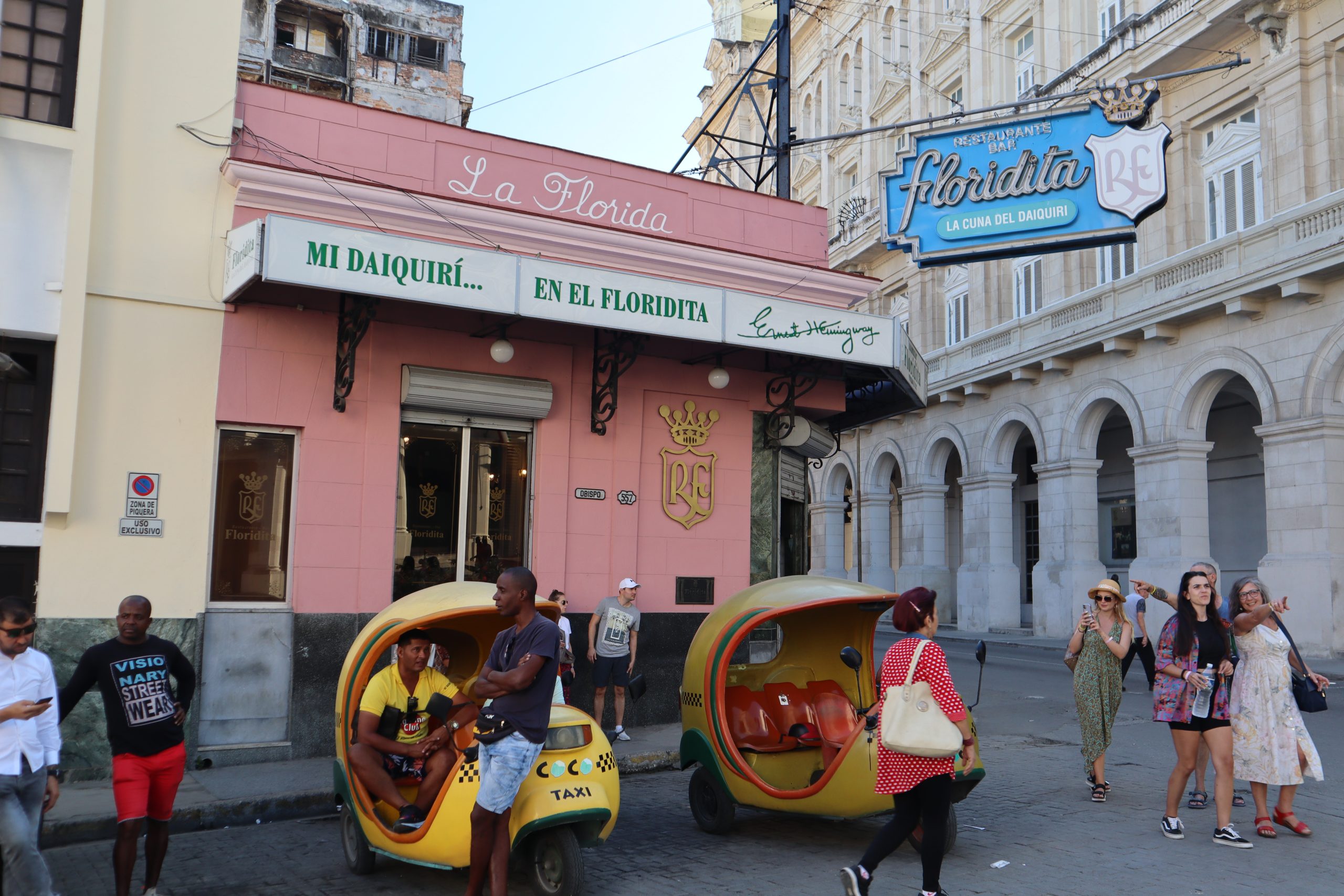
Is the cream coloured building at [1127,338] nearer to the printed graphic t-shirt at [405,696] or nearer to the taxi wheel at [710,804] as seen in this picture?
the taxi wheel at [710,804]

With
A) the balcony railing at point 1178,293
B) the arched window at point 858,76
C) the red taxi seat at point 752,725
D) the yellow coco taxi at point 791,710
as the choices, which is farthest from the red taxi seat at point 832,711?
the arched window at point 858,76

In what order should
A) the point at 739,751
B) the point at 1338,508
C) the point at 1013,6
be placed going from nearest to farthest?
the point at 739,751, the point at 1338,508, the point at 1013,6

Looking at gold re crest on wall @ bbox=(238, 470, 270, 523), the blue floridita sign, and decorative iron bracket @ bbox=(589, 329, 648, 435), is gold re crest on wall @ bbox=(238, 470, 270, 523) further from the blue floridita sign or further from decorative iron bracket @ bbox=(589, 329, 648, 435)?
the blue floridita sign

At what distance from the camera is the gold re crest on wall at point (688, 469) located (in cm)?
1188

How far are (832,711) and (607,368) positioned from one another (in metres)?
4.77

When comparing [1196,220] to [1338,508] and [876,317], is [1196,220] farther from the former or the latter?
[876,317]

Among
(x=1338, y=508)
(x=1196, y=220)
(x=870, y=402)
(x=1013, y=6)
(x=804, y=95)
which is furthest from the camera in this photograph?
(x=804, y=95)

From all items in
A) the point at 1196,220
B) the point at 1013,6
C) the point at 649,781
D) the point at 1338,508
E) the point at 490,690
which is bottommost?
the point at 649,781

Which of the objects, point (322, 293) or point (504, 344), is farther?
point (504, 344)

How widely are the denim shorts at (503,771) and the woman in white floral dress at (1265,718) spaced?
485cm

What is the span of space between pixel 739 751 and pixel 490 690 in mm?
2880

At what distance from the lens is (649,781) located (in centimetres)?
940

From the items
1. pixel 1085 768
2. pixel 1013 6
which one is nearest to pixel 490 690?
pixel 1085 768

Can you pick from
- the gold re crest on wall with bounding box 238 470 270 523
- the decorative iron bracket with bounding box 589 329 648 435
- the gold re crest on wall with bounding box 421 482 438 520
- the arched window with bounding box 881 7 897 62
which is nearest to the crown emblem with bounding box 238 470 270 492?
the gold re crest on wall with bounding box 238 470 270 523
